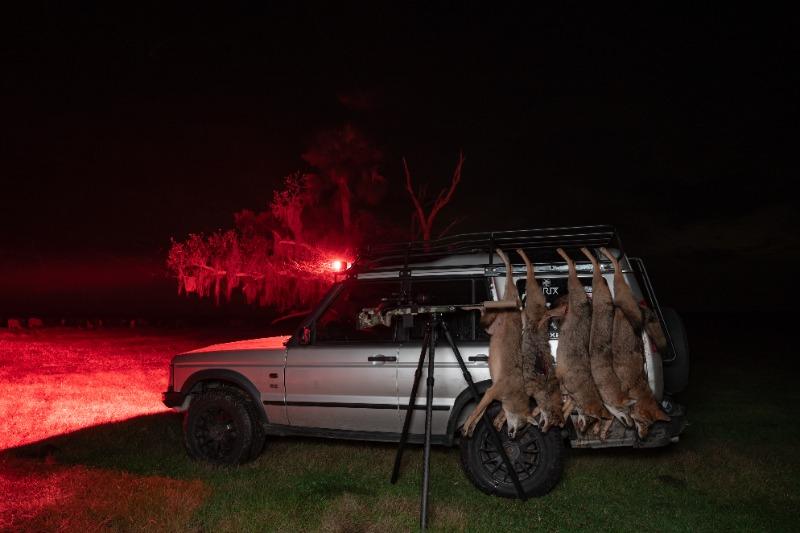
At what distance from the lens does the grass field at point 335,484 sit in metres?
4.67

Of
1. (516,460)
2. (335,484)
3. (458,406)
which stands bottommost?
(335,484)

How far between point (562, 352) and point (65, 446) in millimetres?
5512

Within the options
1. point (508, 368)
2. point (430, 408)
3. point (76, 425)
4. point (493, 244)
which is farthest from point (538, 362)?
point (76, 425)

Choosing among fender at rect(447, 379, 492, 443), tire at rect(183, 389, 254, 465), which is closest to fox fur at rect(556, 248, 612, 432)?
fender at rect(447, 379, 492, 443)

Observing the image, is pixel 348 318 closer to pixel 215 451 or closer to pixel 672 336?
pixel 215 451

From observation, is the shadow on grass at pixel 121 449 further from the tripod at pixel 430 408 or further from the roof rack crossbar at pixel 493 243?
the roof rack crossbar at pixel 493 243

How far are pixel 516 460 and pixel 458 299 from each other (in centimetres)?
146

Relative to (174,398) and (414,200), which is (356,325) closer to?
(174,398)

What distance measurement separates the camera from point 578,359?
445 cm

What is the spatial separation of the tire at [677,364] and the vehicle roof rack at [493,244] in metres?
0.85

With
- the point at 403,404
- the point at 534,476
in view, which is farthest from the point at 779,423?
the point at 403,404

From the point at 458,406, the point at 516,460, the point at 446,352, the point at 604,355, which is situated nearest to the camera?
the point at 604,355

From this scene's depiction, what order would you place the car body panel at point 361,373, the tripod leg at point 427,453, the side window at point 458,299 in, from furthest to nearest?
the side window at point 458,299, the car body panel at point 361,373, the tripod leg at point 427,453

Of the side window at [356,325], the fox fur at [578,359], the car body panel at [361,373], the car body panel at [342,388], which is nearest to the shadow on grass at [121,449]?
the car body panel at [361,373]
